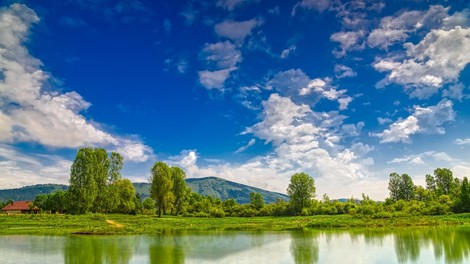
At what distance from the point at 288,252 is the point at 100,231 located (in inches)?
1019

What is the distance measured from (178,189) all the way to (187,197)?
6.25 metres

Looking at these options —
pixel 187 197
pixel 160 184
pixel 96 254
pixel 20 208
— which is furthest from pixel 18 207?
pixel 96 254

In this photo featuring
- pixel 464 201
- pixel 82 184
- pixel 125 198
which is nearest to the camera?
pixel 464 201

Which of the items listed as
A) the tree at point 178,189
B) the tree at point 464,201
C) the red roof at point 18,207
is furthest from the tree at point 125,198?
the tree at point 464,201

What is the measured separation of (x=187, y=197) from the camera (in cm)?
9531

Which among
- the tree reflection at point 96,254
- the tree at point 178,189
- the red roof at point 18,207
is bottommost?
the tree reflection at point 96,254

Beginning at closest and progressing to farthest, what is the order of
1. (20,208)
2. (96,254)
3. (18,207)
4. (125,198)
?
(96,254), (125,198), (20,208), (18,207)

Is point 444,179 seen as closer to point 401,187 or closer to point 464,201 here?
point 401,187

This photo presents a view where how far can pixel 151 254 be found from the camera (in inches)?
955

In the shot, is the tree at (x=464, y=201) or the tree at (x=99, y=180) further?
the tree at (x=99, y=180)

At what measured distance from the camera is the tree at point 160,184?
8019 cm

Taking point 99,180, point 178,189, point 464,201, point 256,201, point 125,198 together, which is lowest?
point 256,201

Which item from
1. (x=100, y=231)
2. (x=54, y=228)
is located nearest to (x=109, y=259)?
(x=100, y=231)

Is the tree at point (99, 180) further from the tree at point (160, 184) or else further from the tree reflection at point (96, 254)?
the tree reflection at point (96, 254)
